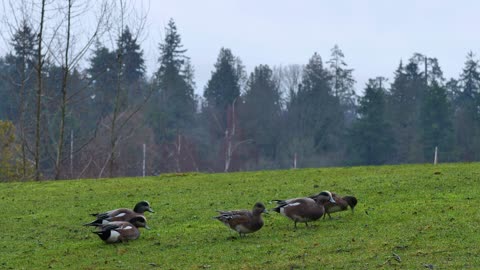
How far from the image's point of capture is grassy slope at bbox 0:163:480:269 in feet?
44.1

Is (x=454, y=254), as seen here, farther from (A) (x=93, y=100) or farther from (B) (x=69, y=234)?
(A) (x=93, y=100)

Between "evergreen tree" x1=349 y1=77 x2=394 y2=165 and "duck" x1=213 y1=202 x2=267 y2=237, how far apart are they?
66.8 m

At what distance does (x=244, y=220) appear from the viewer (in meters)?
15.2

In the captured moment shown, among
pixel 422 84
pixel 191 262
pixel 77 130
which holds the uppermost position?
pixel 422 84

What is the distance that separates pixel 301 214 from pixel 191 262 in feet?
9.97

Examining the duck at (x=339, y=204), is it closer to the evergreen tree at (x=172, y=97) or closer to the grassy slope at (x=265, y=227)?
the grassy slope at (x=265, y=227)

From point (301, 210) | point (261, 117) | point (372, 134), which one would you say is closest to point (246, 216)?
point (301, 210)

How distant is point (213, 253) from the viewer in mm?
14312

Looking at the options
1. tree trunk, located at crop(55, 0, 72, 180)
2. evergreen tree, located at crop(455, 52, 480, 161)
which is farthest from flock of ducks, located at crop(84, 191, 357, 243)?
evergreen tree, located at crop(455, 52, 480, 161)

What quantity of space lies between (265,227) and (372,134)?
66.1 m

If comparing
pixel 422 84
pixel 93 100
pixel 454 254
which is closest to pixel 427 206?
pixel 454 254

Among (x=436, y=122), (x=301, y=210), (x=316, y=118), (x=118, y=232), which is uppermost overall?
(x=316, y=118)

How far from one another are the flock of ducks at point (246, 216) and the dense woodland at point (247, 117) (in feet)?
155

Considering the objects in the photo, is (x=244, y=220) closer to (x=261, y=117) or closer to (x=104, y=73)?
(x=104, y=73)
